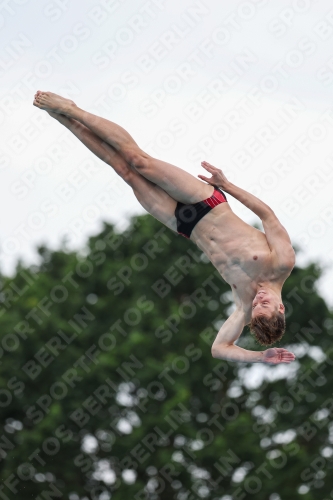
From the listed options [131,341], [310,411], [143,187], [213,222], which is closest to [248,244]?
[213,222]

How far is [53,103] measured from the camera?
13086 millimetres

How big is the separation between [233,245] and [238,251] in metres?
0.11

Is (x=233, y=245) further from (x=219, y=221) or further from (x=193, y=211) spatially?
(x=193, y=211)

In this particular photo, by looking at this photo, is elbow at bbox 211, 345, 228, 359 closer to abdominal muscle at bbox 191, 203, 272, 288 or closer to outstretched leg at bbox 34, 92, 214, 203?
abdominal muscle at bbox 191, 203, 272, 288

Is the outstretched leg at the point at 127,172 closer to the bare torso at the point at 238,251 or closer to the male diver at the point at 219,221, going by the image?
the male diver at the point at 219,221

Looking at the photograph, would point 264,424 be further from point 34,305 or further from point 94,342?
point 34,305

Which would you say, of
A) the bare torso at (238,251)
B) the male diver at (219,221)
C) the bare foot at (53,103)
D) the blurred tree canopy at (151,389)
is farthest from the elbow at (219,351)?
the blurred tree canopy at (151,389)

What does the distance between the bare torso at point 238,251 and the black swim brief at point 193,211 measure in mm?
58

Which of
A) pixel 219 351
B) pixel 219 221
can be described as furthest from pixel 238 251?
pixel 219 351

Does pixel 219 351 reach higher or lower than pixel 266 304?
lower

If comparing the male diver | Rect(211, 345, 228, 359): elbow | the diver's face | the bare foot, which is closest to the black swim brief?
the male diver

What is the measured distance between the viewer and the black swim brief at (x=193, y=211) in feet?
41.9

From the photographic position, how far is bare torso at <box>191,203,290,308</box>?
12.5 metres

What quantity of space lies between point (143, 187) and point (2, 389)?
18301mm
